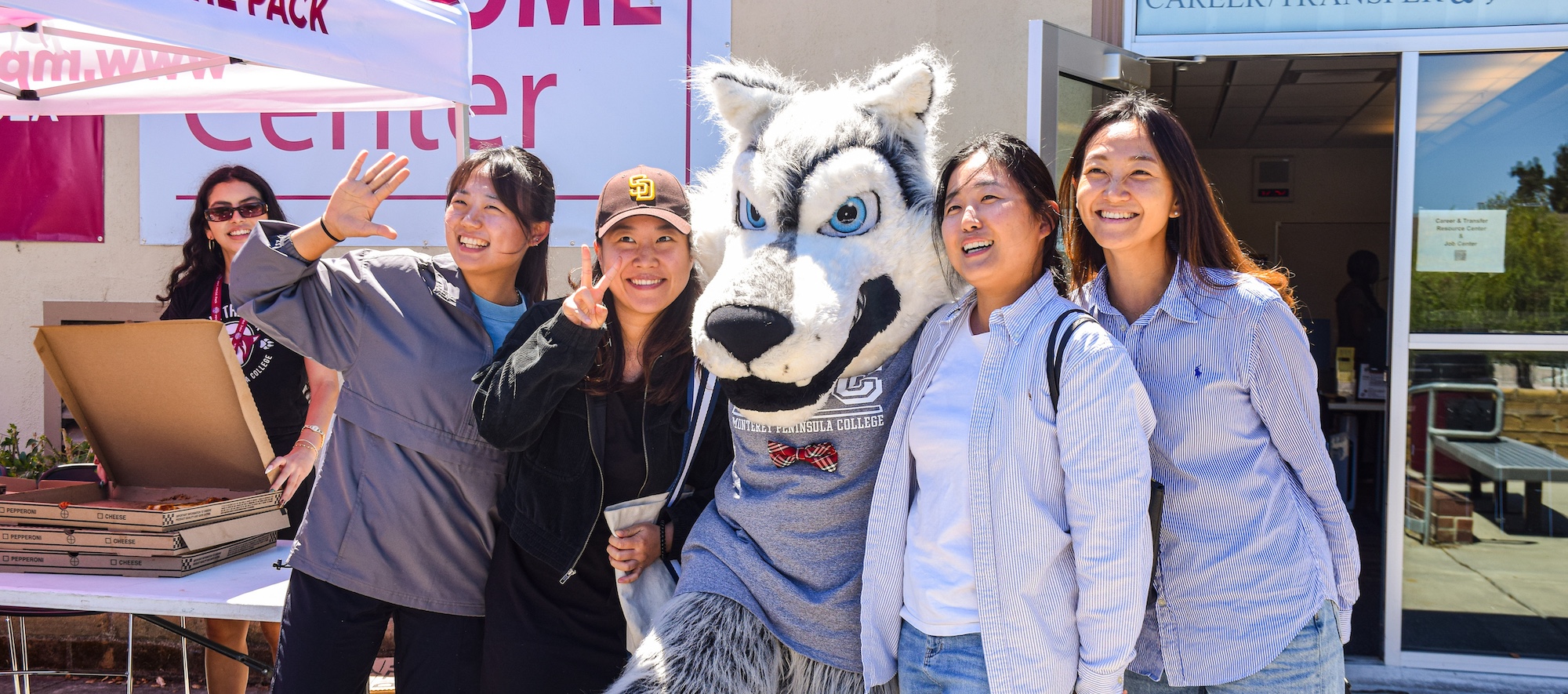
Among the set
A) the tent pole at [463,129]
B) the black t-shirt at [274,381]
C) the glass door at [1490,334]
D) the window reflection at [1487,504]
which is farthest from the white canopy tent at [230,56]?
the window reflection at [1487,504]

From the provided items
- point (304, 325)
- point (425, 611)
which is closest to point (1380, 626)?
point (425, 611)

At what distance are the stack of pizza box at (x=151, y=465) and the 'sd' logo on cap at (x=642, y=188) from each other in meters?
1.23

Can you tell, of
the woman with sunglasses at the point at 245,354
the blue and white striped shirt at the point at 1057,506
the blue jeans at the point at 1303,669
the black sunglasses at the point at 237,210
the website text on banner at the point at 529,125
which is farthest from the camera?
the website text on banner at the point at 529,125

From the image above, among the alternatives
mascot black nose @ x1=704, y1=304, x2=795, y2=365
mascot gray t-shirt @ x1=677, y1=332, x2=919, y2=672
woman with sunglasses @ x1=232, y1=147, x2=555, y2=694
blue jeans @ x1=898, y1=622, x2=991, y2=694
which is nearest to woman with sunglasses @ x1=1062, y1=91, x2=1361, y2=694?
blue jeans @ x1=898, y1=622, x2=991, y2=694

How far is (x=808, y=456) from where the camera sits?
6.38 ft

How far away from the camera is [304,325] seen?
7.29 feet

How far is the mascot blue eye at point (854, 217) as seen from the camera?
80.7 inches

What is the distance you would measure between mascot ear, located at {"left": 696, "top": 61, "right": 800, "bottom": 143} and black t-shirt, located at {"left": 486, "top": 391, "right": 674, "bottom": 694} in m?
0.73

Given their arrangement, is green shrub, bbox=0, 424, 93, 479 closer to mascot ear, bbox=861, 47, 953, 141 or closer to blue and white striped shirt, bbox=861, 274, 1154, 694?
mascot ear, bbox=861, 47, 953, 141

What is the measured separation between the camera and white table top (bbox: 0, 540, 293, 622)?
2.33 m

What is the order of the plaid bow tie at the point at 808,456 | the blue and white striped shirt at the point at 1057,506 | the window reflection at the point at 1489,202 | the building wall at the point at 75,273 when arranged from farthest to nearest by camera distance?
the building wall at the point at 75,273 < the window reflection at the point at 1489,202 < the plaid bow tie at the point at 808,456 < the blue and white striped shirt at the point at 1057,506

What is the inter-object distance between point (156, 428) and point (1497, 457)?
5.00 m

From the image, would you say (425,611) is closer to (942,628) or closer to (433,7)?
(942,628)

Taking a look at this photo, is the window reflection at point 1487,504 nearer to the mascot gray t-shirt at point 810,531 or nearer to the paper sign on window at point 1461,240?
the paper sign on window at point 1461,240
